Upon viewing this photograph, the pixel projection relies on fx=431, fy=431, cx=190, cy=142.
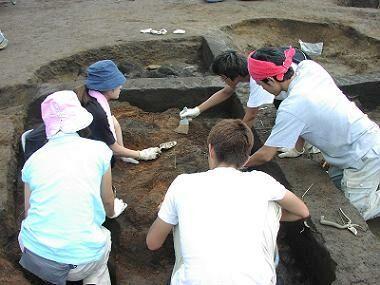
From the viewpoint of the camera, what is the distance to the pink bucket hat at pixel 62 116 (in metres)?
2.23

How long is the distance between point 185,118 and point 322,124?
1658 mm

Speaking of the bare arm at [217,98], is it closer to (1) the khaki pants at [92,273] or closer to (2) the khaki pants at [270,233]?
(1) the khaki pants at [92,273]

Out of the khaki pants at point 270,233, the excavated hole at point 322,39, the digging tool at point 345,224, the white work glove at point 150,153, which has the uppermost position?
the khaki pants at point 270,233

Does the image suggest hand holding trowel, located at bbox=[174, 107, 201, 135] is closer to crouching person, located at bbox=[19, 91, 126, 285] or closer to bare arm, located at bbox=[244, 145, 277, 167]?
bare arm, located at bbox=[244, 145, 277, 167]

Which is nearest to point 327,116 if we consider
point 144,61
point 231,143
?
point 231,143

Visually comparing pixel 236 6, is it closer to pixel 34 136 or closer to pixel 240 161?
pixel 34 136

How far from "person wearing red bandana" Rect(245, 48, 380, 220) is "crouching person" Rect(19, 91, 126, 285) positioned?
112 centimetres

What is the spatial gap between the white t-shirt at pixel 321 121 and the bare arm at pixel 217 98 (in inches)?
46.6

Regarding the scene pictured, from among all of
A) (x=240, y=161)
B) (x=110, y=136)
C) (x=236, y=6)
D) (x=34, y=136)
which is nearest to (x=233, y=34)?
(x=236, y=6)

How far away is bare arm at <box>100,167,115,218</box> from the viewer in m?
2.39

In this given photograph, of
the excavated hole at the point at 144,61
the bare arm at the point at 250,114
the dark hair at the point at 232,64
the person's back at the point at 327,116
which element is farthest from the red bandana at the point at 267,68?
the excavated hole at the point at 144,61

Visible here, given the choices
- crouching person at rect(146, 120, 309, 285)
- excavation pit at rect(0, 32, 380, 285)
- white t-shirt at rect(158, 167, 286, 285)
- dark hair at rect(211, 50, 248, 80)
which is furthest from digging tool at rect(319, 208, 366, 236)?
dark hair at rect(211, 50, 248, 80)

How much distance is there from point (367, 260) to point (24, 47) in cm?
523

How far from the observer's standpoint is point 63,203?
2.10 meters
